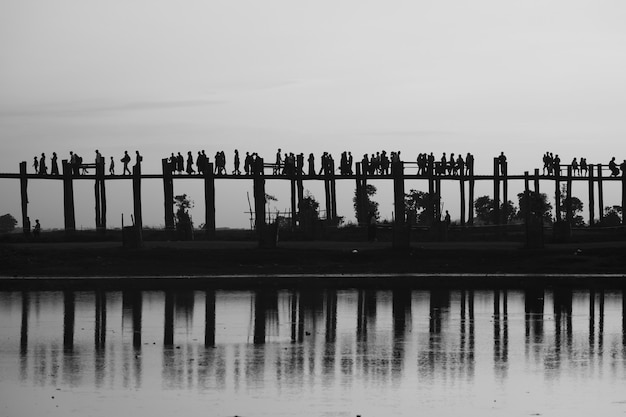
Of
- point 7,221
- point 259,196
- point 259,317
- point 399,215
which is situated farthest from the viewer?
point 7,221

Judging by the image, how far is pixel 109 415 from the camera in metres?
13.5

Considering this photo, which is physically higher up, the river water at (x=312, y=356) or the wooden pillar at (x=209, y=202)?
the wooden pillar at (x=209, y=202)

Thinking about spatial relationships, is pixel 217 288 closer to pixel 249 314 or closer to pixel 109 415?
pixel 249 314

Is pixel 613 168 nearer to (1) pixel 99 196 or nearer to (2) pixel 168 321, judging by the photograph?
(1) pixel 99 196

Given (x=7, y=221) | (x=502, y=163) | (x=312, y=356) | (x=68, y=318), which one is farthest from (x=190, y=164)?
(x=7, y=221)

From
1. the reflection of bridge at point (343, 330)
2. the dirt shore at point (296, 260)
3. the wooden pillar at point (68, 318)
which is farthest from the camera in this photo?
the dirt shore at point (296, 260)

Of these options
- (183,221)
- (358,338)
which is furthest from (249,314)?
(183,221)

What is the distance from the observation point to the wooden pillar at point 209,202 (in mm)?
50866

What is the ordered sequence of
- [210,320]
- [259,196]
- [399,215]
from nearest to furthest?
[210,320] → [399,215] → [259,196]

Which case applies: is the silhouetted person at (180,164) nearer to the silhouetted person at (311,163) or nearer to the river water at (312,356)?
the silhouetted person at (311,163)

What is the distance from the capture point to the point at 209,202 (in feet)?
169

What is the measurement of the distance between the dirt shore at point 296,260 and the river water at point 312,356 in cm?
768

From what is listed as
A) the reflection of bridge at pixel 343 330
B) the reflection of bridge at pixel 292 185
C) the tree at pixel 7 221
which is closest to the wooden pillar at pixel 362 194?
the reflection of bridge at pixel 292 185

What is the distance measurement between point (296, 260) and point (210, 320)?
15.1m
